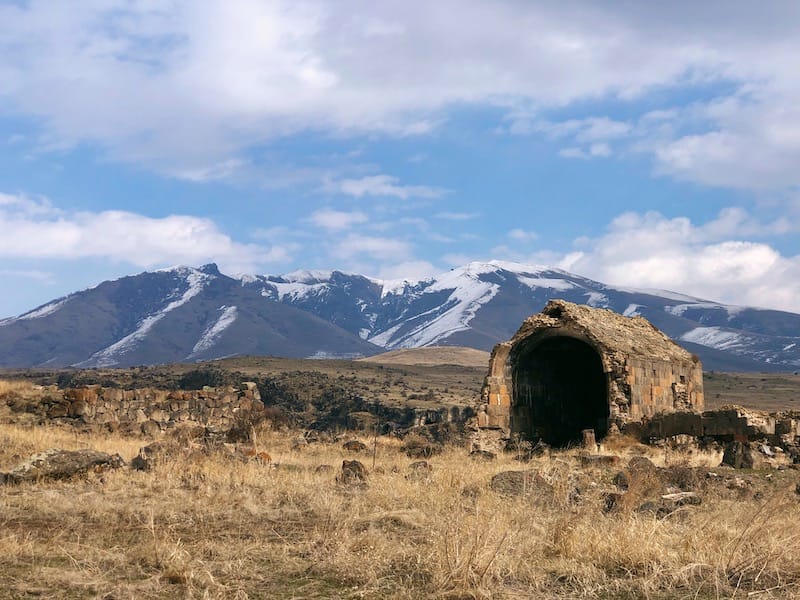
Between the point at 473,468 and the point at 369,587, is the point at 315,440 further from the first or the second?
the point at 369,587

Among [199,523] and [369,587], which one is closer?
[369,587]

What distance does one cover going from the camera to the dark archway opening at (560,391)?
20.2 meters

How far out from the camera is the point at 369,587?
242 inches

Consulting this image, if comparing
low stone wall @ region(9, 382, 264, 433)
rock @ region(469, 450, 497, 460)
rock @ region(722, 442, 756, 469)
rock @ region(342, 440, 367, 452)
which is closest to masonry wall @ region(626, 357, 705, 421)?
rock @ region(722, 442, 756, 469)

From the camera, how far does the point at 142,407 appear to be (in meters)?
→ 22.1

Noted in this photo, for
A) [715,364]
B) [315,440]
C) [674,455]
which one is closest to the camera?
[674,455]

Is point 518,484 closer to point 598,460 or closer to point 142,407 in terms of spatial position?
point 598,460

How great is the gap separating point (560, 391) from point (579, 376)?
1339mm

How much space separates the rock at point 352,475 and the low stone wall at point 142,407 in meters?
9.13

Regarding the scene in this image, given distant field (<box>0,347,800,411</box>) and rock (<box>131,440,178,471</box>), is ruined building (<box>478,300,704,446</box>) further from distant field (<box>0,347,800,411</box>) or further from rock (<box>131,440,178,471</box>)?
distant field (<box>0,347,800,411</box>)

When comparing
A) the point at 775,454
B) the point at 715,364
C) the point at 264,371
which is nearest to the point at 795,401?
the point at 264,371

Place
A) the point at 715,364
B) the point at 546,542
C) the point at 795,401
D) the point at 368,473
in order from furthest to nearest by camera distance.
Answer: the point at 715,364, the point at 795,401, the point at 368,473, the point at 546,542

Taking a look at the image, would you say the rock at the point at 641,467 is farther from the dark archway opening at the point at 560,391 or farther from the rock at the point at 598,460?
the dark archway opening at the point at 560,391

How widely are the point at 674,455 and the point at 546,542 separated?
8.60 meters
